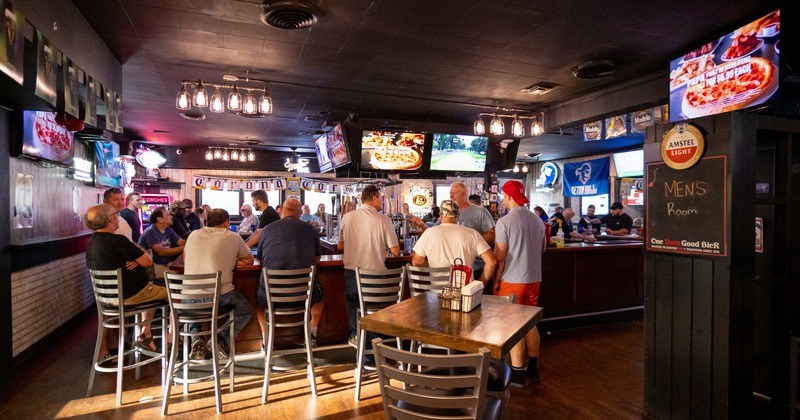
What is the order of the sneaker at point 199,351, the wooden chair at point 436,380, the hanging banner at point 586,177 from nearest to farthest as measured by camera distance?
the wooden chair at point 436,380 < the sneaker at point 199,351 < the hanging banner at point 586,177

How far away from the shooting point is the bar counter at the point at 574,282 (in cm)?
476

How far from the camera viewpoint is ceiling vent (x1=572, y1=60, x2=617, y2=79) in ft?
Answer: 16.3

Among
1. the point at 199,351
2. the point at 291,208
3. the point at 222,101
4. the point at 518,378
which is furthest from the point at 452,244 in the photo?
the point at 222,101

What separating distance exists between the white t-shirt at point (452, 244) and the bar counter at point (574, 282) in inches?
47.6

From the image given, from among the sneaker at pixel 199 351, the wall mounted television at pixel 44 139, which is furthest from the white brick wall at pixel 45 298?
the sneaker at pixel 199 351

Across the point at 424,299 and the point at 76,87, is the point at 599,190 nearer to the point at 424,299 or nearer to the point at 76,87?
the point at 424,299

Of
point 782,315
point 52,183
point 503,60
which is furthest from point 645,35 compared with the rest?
point 52,183

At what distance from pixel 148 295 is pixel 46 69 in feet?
6.46

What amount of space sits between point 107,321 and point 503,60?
15.4ft

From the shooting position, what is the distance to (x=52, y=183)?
5.47 metres

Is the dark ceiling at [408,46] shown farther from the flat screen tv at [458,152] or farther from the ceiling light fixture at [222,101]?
the flat screen tv at [458,152]

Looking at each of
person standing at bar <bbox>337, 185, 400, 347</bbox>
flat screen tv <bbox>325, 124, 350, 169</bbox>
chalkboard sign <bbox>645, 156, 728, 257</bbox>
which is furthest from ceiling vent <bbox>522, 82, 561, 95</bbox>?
person standing at bar <bbox>337, 185, 400, 347</bbox>

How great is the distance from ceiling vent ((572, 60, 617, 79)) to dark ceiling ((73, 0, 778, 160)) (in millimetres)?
72

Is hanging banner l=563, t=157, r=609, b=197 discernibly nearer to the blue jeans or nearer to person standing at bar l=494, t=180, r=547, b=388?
person standing at bar l=494, t=180, r=547, b=388
